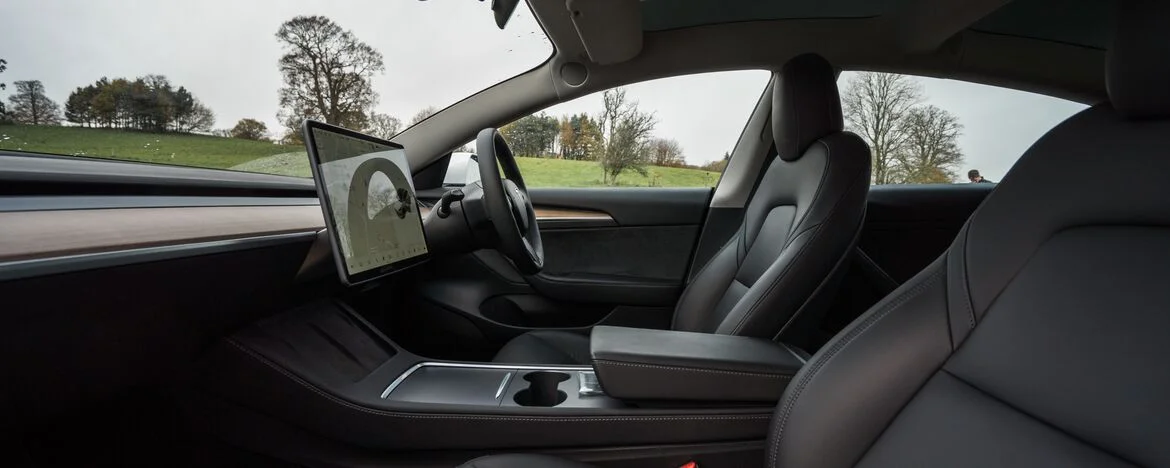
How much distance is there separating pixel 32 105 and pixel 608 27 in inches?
54.9

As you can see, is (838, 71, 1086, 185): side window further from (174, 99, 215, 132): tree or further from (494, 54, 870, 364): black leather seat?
(174, 99, 215, 132): tree

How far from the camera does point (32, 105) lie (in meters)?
0.86

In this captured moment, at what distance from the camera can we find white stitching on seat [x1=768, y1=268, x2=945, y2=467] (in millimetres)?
866

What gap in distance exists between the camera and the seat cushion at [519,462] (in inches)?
35.6

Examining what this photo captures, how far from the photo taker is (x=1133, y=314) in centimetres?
63

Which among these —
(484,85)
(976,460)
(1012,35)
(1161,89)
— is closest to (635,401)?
(976,460)

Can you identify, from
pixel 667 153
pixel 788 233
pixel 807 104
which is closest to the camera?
pixel 788 233

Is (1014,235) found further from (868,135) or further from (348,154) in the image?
(868,135)

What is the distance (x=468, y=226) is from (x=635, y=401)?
0.62 meters

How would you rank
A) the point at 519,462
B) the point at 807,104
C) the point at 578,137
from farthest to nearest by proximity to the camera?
1. the point at 578,137
2. the point at 807,104
3. the point at 519,462

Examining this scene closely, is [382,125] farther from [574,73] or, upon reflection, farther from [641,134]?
[641,134]

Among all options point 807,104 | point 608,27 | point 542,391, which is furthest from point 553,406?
point 608,27

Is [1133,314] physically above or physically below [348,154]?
below

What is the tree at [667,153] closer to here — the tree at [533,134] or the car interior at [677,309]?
the car interior at [677,309]
